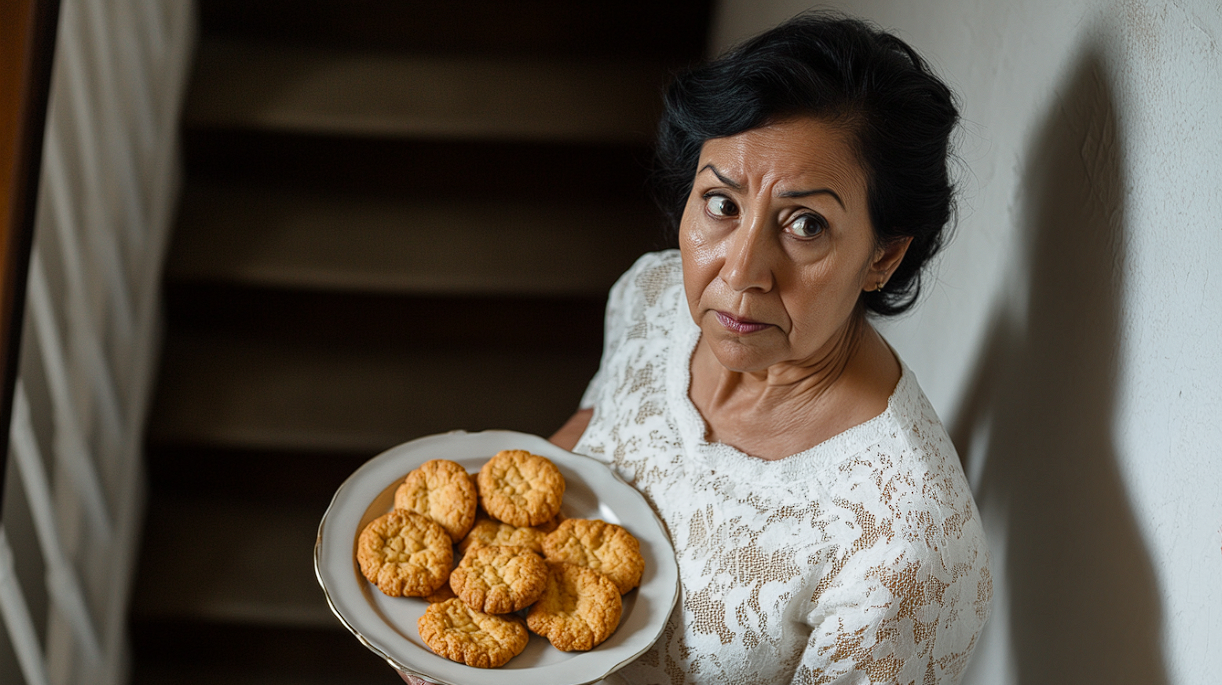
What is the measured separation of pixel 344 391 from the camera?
7.45 feet

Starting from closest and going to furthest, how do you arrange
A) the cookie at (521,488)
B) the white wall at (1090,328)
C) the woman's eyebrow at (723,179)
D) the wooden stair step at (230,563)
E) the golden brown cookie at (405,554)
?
the white wall at (1090,328)
the woman's eyebrow at (723,179)
the golden brown cookie at (405,554)
the cookie at (521,488)
the wooden stair step at (230,563)

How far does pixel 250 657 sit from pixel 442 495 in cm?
134

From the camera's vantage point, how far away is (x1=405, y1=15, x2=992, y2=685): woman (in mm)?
969

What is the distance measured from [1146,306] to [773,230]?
1.20 ft

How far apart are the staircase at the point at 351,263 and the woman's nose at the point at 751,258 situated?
1.19 meters

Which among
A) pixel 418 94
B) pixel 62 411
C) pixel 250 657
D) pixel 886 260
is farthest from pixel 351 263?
pixel 886 260

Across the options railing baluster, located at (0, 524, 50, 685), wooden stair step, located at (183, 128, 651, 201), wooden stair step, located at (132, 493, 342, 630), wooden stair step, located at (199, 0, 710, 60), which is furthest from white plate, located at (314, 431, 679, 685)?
wooden stair step, located at (199, 0, 710, 60)

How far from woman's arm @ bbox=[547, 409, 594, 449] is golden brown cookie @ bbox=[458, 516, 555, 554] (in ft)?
1.14

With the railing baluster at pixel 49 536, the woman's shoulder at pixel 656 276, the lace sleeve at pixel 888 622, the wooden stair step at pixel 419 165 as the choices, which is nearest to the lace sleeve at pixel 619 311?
the woman's shoulder at pixel 656 276

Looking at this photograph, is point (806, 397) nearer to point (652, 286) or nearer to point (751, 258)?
point (751, 258)

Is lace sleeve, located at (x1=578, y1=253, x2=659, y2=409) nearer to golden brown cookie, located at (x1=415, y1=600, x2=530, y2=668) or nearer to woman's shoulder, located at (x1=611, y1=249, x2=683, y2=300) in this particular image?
woman's shoulder, located at (x1=611, y1=249, x2=683, y2=300)

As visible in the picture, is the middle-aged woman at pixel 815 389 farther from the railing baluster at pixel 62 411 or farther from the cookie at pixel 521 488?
the railing baluster at pixel 62 411

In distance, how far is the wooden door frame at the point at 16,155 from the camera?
3.32 ft

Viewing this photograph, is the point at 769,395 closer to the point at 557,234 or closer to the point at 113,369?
the point at 557,234
